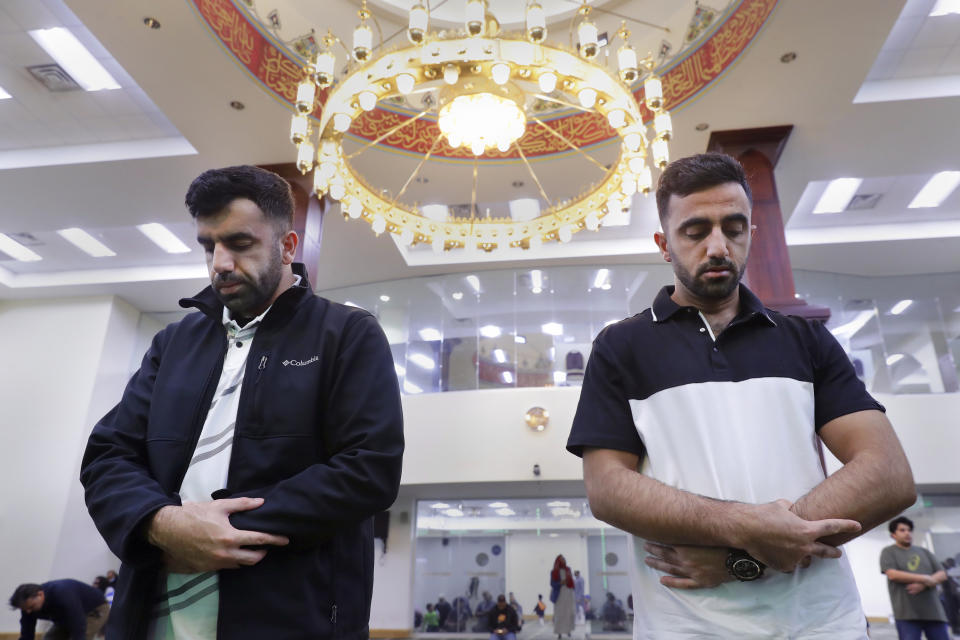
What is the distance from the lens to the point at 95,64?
20.1 feet

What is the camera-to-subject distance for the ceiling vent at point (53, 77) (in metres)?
6.18

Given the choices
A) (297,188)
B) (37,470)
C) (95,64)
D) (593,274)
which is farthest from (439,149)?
(37,470)

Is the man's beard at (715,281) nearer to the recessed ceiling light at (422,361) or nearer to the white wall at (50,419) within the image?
the recessed ceiling light at (422,361)

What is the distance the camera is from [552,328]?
1046 cm

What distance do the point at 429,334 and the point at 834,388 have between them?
31.3 feet

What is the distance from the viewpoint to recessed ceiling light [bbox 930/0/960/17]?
5539mm

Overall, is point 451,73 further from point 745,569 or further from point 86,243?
point 86,243

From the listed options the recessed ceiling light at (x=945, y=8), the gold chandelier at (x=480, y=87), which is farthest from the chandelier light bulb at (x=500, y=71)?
the recessed ceiling light at (x=945, y=8)

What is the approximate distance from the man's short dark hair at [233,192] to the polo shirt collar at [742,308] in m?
0.88

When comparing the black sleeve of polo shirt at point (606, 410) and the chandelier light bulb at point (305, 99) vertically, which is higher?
the chandelier light bulb at point (305, 99)

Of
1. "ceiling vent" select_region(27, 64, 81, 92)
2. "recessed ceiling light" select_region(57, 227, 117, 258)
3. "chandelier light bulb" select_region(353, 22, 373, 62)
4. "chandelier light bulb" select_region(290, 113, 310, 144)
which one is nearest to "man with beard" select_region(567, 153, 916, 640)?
"chandelier light bulb" select_region(353, 22, 373, 62)

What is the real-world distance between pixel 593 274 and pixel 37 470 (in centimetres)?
922

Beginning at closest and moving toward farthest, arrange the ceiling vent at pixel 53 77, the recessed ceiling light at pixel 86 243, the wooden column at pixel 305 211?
the ceiling vent at pixel 53 77, the wooden column at pixel 305 211, the recessed ceiling light at pixel 86 243

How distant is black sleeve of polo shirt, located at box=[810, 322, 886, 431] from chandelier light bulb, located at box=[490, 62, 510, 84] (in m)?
3.19
